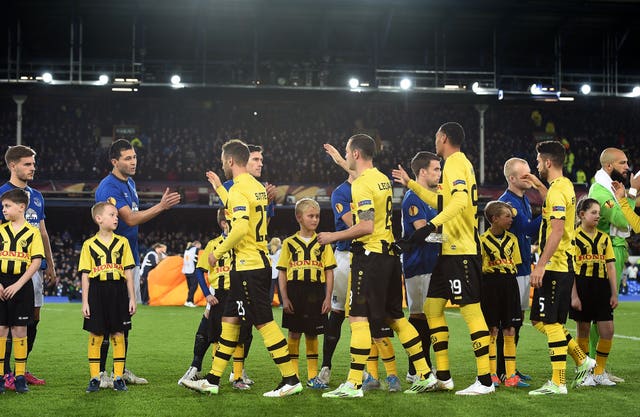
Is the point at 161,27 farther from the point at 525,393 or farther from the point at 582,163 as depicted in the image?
the point at 525,393

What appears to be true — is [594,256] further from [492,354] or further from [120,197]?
[120,197]

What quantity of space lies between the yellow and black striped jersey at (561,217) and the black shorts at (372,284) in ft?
4.84

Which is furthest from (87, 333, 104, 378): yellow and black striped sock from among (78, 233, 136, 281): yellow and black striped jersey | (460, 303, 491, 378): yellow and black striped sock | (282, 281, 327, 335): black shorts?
(460, 303, 491, 378): yellow and black striped sock

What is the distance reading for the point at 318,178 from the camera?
36781mm

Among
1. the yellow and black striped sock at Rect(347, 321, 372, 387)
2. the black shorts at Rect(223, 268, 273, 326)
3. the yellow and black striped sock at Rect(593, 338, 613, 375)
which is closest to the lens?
the yellow and black striped sock at Rect(347, 321, 372, 387)

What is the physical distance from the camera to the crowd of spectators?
1452 inches

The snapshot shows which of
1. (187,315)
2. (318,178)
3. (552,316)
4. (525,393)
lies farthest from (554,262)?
(318,178)

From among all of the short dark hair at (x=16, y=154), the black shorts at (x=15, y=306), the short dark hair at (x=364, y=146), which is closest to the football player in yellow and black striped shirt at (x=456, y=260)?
the short dark hair at (x=364, y=146)

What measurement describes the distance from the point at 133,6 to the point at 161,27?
2.66 meters

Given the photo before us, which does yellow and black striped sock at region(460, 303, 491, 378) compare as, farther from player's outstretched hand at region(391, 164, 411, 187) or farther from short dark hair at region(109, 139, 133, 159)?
short dark hair at region(109, 139, 133, 159)

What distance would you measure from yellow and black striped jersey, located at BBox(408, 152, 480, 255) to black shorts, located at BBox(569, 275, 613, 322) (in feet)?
4.90

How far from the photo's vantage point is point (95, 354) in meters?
7.43

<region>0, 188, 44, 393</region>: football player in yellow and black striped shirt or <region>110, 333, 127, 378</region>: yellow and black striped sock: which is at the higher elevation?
<region>0, 188, 44, 393</region>: football player in yellow and black striped shirt

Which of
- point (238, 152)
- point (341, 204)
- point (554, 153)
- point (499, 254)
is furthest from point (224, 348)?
point (554, 153)
